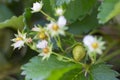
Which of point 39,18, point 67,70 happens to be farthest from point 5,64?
point 67,70

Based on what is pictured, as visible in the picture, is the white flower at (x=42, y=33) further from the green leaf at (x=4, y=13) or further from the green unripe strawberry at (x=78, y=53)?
the green leaf at (x=4, y=13)

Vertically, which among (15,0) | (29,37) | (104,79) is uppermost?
(15,0)

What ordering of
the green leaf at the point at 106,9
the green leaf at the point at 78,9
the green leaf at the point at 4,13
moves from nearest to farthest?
the green leaf at the point at 106,9
the green leaf at the point at 78,9
the green leaf at the point at 4,13

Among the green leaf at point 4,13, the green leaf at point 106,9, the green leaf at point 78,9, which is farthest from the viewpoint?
the green leaf at point 4,13

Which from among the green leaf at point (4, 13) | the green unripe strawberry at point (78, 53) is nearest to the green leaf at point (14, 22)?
the green leaf at point (4, 13)

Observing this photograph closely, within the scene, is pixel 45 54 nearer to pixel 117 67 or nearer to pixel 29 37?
pixel 29 37

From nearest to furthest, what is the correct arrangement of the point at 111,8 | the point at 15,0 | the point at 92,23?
the point at 111,8
the point at 92,23
the point at 15,0
